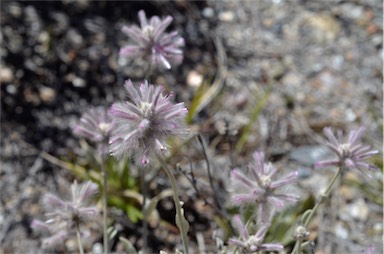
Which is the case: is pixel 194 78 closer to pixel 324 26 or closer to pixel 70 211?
pixel 324 26

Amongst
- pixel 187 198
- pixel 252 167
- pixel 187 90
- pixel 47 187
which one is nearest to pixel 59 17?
pixel 187 90

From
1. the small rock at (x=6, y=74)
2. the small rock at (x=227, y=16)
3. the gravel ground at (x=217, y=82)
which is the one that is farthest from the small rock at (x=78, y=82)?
the small rock at (x=227, y=16)

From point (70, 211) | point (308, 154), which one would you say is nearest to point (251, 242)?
point (70, 211)

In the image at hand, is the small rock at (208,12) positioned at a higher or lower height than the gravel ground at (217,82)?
higher

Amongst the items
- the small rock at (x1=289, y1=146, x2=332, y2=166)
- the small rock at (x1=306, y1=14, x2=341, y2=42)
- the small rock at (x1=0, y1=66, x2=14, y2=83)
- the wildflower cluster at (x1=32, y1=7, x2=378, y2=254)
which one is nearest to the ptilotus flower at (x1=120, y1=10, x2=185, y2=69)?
the wildflower cluster at (x1=32, y1=7, x2=378, y2=254)

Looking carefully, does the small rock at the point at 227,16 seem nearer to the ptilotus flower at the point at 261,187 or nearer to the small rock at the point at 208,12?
the small rock at the point at 208,12

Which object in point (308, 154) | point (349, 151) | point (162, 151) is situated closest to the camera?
point (162, 151)

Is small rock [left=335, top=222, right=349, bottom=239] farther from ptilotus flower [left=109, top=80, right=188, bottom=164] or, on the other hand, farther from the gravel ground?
ptilotus flower [left=109, top=80, right=188, bottom=164]
